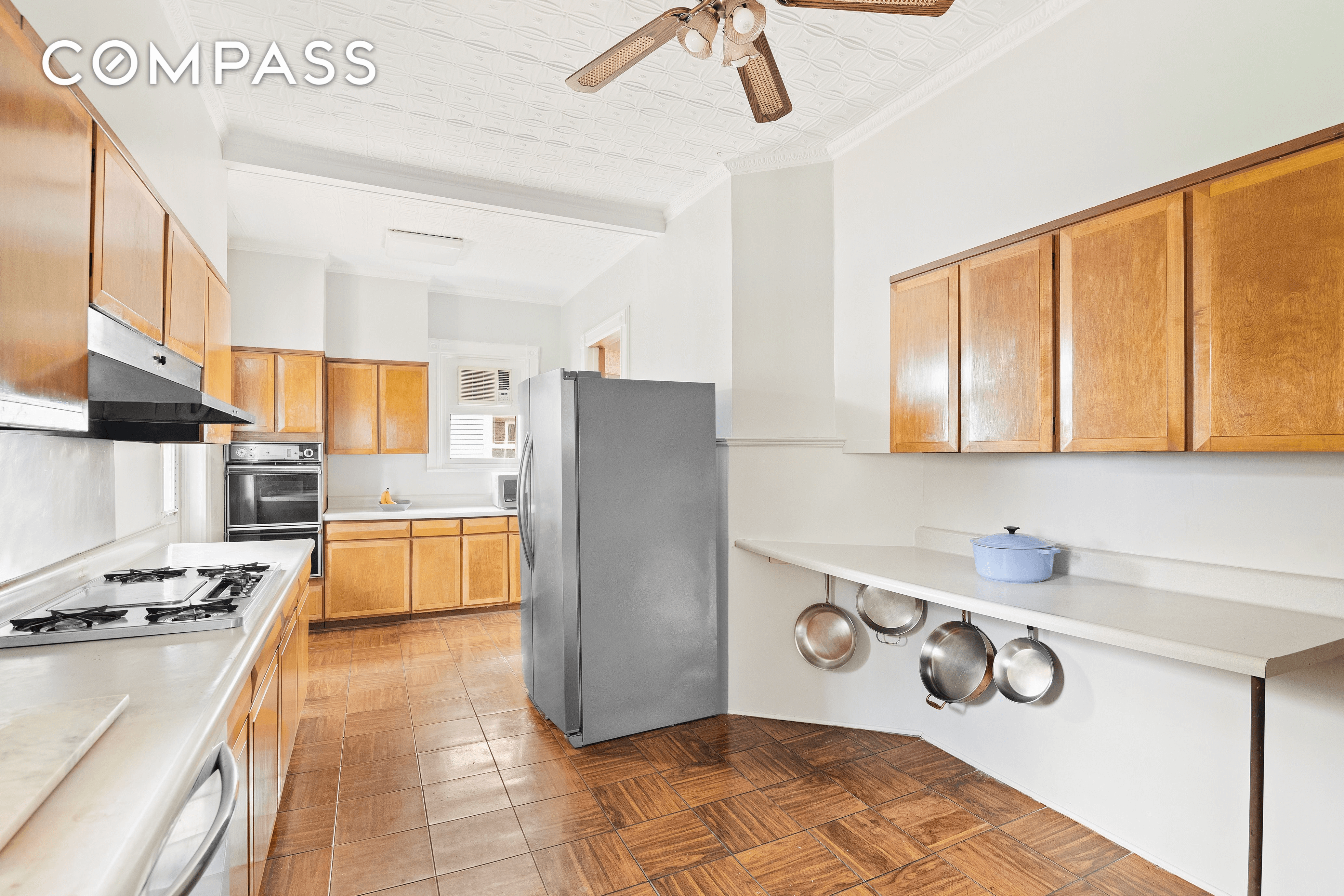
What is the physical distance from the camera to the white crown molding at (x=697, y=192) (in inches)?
136

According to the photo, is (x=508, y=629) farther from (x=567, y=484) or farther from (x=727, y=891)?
(x=727, y=891)

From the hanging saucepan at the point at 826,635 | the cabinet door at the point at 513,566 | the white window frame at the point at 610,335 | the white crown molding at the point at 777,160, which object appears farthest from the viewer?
the cabinet door at the point at 513,566

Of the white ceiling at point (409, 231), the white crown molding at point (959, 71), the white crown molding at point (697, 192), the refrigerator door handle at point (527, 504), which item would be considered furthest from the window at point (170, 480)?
the white crown molding at point (959, 71)

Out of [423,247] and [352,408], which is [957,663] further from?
[352,408]

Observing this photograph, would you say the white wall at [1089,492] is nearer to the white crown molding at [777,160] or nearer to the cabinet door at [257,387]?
the white crown molding at [777,160]

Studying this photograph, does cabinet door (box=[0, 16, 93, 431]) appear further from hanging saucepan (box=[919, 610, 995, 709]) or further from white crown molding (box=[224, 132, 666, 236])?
hanging saucepan (box=[919, 610, 995, 709])

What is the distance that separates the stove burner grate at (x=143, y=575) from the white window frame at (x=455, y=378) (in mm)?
3259

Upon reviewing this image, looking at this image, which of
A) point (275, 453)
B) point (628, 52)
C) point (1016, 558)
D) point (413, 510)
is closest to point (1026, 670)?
point (1016, 558)

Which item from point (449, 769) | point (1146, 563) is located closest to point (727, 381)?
point (1146, 563)

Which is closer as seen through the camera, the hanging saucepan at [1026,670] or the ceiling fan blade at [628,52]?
Answer: the ceiling fan blade at [628,52]

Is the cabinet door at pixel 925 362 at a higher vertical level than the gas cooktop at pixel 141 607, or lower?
higher

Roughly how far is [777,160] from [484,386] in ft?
11.5

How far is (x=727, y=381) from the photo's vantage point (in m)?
3.36

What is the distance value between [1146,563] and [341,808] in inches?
114
